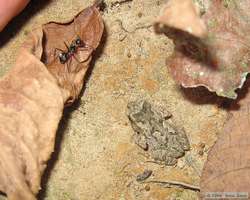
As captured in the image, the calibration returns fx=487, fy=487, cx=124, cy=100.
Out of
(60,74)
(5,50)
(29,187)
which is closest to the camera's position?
(29,187)

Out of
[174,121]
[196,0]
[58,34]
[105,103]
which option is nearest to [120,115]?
[105,103]

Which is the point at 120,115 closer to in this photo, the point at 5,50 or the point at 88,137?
the point at 88,137

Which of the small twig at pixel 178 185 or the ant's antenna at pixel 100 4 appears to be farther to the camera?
the ant's antenna at pixel 100 4

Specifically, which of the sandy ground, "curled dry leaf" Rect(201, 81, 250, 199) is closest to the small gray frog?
the sandy ground

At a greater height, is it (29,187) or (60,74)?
(60,74)

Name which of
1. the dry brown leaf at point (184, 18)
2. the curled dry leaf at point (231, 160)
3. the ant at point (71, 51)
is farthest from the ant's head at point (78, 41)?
the curled dry leaf at point (231, 160)

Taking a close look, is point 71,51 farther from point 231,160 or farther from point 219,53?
point 231,160

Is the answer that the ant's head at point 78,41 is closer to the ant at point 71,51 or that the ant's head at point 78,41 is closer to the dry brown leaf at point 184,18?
the ant at point 71,51

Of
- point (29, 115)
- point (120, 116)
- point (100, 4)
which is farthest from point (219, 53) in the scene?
point (29, 115)
